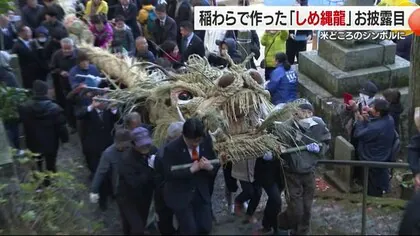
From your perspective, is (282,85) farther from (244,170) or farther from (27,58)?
(27,58)

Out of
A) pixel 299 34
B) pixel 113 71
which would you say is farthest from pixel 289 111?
pixel 299 34

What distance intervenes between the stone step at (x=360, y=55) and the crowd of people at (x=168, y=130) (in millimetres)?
854

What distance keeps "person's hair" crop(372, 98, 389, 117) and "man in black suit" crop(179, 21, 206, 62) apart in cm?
339

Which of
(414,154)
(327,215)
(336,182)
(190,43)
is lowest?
(336,182)

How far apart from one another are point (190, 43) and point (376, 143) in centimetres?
368

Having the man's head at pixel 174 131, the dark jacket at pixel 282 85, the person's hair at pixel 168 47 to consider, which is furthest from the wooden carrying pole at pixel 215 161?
the person's hair at pixel 168 47

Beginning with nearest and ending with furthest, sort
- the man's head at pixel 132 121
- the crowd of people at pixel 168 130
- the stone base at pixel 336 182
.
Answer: the crowd of people at pixel 168 130 → the man's head at pixel 132 121 → the stone base at pixel 336 182

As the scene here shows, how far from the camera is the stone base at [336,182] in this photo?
8992mm

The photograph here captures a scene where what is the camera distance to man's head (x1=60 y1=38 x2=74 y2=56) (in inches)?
368

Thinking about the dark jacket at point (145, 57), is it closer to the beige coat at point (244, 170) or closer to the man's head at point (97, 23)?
the man's head at point (97, 23)

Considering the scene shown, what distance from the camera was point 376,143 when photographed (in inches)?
336

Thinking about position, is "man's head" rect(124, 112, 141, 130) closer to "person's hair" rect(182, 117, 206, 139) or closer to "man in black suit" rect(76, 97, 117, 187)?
"person's hair" rect(182, 117, 206, 139)
